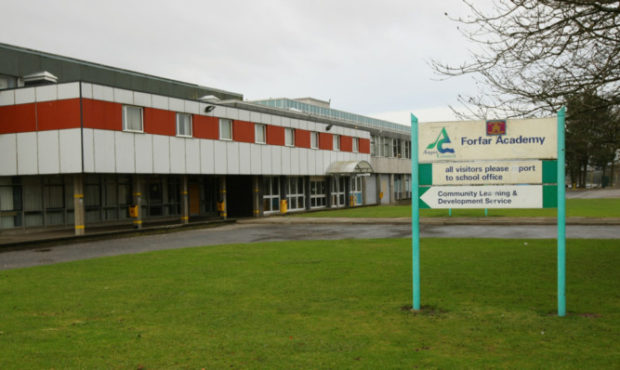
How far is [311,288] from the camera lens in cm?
916

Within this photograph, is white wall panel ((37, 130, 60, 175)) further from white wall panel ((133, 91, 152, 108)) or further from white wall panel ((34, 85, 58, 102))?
white wall panel ((133, 91, 152, 108))

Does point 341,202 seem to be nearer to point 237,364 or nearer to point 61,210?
point 61,210

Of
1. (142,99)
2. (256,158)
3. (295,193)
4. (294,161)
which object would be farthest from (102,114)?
(295,193)

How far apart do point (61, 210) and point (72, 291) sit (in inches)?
720

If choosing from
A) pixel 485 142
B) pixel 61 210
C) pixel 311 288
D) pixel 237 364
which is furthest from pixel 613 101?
pixel 61 210

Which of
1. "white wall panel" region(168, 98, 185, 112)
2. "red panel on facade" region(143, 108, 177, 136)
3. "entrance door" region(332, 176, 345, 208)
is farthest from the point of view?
"entrance door" region(332, 176, 345, 208)

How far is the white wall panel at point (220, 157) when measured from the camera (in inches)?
1136

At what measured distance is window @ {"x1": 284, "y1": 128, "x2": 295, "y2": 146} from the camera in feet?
116

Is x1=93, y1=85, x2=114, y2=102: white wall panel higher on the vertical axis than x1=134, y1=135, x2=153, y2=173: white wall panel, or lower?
higher

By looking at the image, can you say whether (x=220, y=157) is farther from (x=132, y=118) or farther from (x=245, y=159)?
(x=132, y=118)

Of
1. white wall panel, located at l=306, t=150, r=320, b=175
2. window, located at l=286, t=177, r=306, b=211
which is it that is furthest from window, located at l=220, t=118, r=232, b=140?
white wall panel, located at l=306, t=150, r=320, b=175

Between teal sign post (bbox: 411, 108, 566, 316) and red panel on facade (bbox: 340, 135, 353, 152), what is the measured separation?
3504 centimetres

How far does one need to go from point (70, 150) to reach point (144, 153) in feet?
11.6

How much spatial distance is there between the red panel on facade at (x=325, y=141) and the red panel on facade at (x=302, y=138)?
6.18 feet
